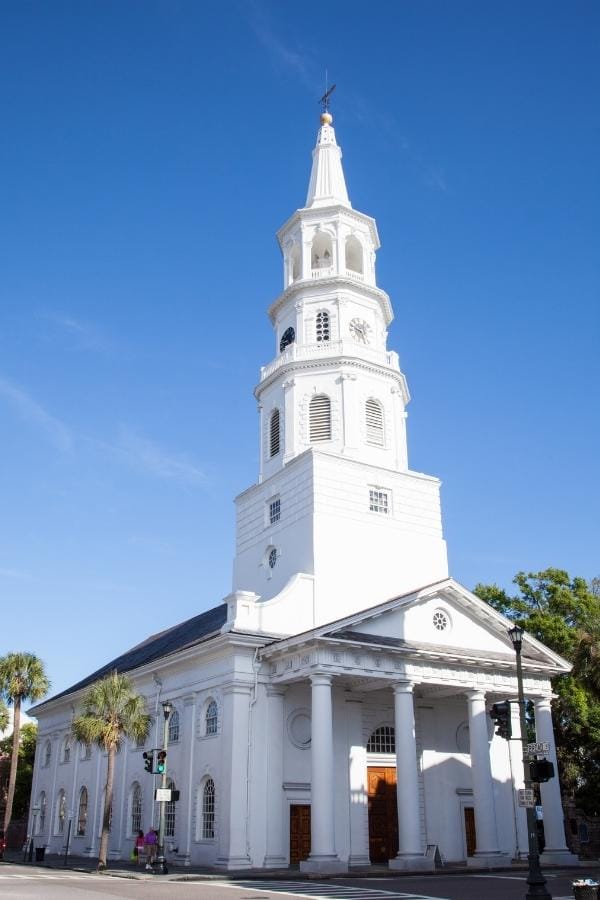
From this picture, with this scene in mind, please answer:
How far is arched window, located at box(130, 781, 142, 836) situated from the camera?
3588cm

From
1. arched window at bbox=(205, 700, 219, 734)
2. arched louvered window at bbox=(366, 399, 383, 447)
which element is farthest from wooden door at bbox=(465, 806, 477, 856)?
arched louvered window at bbox=(366, 399, 383, 447)

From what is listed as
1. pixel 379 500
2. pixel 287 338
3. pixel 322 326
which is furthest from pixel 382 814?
pixel 287 338

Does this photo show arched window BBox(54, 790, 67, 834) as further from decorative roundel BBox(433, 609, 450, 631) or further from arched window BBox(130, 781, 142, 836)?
decorative roundel BBox(433, 609, 450, 631)

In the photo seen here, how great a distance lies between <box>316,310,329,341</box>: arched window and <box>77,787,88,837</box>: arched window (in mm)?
24733

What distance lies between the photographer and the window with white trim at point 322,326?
40.2m

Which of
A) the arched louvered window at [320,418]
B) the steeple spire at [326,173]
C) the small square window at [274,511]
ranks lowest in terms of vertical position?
the small square window at [274,511]

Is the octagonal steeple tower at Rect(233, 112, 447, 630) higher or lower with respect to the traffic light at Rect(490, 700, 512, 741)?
higher

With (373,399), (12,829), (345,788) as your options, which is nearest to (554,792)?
(345,788)

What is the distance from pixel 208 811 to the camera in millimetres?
30969

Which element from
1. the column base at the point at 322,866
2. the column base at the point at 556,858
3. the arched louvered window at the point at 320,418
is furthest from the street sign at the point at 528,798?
the arched louvered window at the point at 320,418

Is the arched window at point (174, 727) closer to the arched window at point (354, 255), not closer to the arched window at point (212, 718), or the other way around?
the arched window at point (212, 718)

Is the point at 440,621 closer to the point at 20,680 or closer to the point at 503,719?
the point at 503,719

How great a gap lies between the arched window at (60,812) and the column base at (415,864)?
23.0 m

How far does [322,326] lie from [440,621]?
15.1 meters
